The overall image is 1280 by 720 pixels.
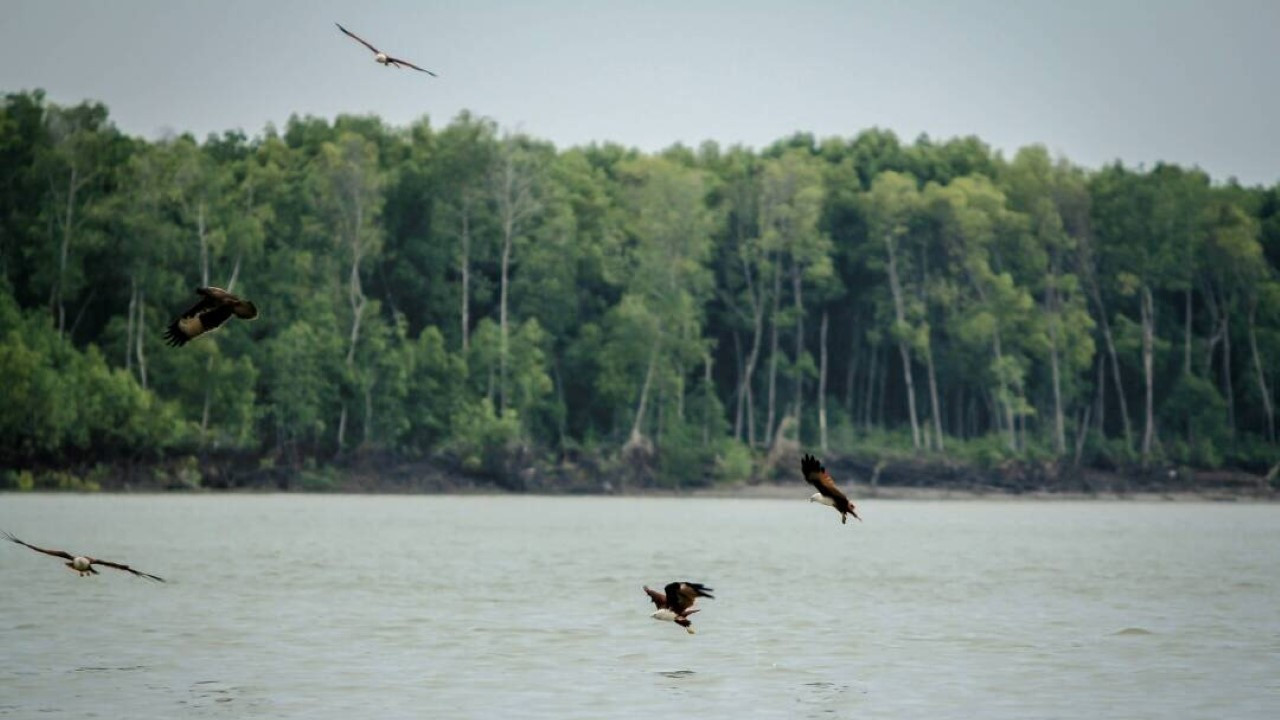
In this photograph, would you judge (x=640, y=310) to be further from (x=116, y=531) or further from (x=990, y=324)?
(x=116, y=531)

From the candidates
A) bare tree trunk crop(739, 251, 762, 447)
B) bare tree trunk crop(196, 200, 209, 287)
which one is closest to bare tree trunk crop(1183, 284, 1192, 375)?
bare tree trunk crop(739, 251, 762, 447)

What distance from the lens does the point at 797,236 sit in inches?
4380

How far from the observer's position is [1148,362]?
112 meters

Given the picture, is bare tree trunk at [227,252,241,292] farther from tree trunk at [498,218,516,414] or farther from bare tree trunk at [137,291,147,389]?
tree trunk at [498,218,516,414]

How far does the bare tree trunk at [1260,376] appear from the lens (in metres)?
112

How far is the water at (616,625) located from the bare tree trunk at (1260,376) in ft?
159

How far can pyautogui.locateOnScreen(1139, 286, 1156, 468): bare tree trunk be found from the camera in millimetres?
110562

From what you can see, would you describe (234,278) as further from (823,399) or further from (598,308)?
(823,399)

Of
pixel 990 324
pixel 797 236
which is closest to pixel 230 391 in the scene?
pixel 797 236

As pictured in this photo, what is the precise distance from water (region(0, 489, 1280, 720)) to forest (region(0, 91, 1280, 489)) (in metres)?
31.7

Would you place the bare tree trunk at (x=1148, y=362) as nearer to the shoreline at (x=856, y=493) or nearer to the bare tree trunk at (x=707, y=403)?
the shoreline at (x=856, y=493)

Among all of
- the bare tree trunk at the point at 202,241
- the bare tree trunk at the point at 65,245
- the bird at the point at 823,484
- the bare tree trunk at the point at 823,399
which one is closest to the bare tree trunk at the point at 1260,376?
the bare tree trunk at the point at 823,399

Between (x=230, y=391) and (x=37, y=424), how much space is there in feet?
37.4

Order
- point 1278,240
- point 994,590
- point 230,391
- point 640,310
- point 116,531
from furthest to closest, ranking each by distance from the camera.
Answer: point 1278,240 < point 640,310 < point 230,391 < point 116,531 < point 994,590
